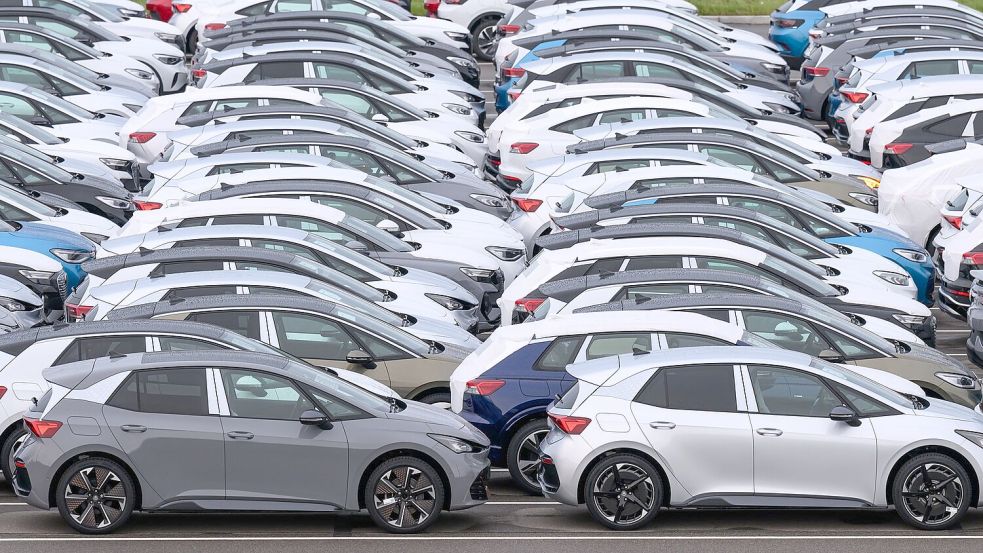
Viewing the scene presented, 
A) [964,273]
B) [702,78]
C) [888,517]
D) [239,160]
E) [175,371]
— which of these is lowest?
[888,517]

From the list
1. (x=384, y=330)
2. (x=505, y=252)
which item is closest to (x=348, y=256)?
(x=505, y=252)

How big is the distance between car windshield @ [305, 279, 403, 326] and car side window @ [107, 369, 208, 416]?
9.68 ft

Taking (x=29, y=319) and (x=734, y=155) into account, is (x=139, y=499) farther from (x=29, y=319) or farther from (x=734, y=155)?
(x=734, y=155)

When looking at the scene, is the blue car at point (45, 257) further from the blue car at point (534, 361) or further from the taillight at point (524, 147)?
the taillight at point (524, 147)

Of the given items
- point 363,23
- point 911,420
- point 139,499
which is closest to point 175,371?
point 139,499

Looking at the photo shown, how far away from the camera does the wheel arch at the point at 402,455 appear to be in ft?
41.5

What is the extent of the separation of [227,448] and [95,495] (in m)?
1.01

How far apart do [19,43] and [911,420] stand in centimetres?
1783

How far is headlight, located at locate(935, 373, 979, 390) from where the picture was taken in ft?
48.7

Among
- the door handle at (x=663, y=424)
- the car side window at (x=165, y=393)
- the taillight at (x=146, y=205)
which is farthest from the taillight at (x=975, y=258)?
the car side window at (x=165, y=393)

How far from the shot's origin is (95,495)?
1254 cm

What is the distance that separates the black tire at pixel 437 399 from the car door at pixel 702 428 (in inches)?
95.6

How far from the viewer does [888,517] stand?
13258 millimetres

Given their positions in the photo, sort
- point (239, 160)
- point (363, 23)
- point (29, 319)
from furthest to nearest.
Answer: point (363, 23) < point (239, 160) < point (29, 319)
